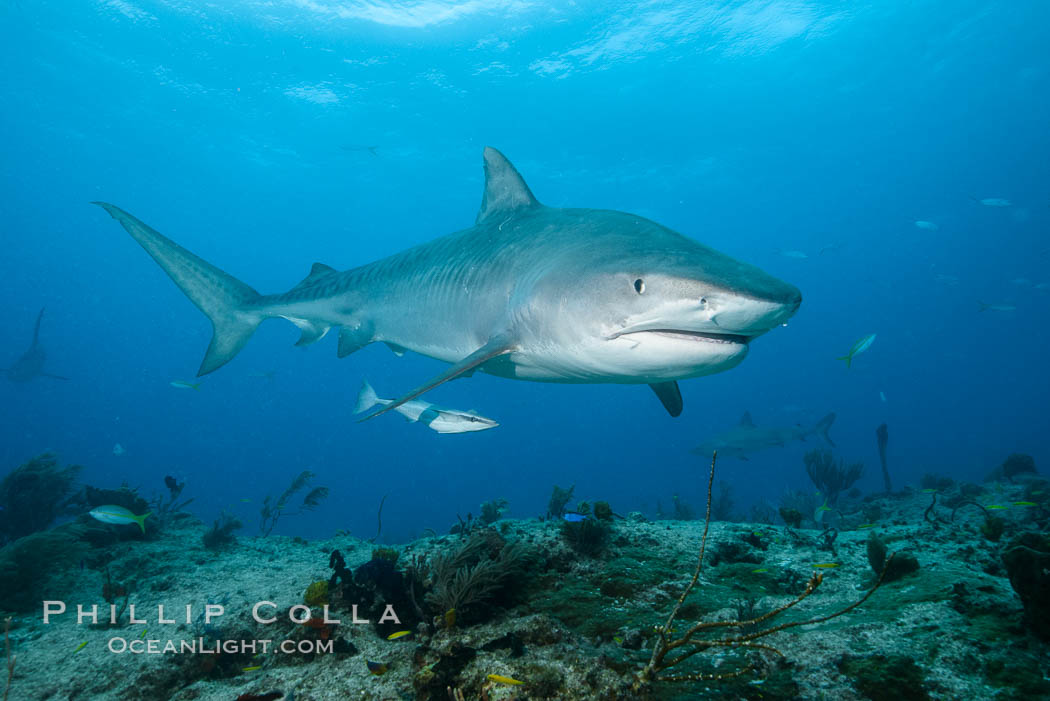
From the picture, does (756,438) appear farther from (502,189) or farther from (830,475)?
(502,189)

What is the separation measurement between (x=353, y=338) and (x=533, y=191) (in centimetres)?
3178

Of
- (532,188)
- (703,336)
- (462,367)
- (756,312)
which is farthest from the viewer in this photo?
(532,188)

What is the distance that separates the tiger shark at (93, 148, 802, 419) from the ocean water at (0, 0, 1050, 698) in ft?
2.64

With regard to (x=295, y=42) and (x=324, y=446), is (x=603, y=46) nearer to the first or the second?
(x=295, y=42)

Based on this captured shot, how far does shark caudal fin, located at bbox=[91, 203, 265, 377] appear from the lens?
21.7 feet

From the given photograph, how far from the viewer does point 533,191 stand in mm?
35656

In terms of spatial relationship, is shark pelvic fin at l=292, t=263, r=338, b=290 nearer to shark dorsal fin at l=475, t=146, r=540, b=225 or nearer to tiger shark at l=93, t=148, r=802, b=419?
tiger shark at l=93, t=148, r=802, b=419

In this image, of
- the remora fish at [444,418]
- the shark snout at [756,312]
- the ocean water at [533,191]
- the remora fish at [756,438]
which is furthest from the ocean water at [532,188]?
the remora fish at [756,438]

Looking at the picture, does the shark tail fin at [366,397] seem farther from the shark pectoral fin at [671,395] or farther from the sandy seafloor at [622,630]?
the shark pectoral fin at [671,395]

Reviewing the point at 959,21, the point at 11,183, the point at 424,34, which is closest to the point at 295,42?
the point at 424,34

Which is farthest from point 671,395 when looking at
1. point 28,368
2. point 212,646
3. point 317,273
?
point 28,368

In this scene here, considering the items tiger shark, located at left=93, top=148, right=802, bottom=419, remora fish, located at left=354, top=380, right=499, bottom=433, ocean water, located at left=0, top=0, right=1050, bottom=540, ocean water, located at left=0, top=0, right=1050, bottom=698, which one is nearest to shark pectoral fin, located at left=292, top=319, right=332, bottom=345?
tiger shark, located at left=93, top=148, right=802, bottom=419

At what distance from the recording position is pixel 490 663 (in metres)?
2.45

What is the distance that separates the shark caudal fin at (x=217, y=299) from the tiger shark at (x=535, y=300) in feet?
0.06
